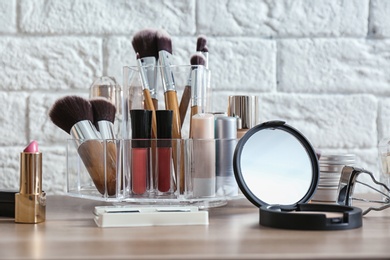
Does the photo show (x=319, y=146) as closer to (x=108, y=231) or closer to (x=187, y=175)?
(x=187, y=175)

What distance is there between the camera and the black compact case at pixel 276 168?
84cm

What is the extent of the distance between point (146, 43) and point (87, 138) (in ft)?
0.54

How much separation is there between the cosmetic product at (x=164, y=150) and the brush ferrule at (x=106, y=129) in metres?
0.08

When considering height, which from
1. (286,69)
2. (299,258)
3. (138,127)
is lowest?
(299,258)

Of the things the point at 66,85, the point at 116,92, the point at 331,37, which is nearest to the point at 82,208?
the point at 116,92

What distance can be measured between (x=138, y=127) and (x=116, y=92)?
0.67 ft

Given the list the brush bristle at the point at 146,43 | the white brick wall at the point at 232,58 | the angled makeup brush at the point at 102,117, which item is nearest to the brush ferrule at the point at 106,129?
the angled makeup brush at the point at 102,117

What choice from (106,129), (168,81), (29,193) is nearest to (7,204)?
(29,193)

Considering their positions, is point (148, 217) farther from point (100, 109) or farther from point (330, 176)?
point (330, 176)

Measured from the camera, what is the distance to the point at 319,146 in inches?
47.8

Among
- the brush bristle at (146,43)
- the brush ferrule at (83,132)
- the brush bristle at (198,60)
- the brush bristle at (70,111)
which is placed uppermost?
the brush bristle at (146,43)

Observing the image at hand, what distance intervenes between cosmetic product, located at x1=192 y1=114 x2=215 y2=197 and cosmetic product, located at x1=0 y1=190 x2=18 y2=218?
23 centimetres

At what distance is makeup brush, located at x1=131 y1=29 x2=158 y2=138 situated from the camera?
927 mm

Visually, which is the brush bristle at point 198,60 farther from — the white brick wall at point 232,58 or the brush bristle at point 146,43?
the white brick wall at point 232,58
